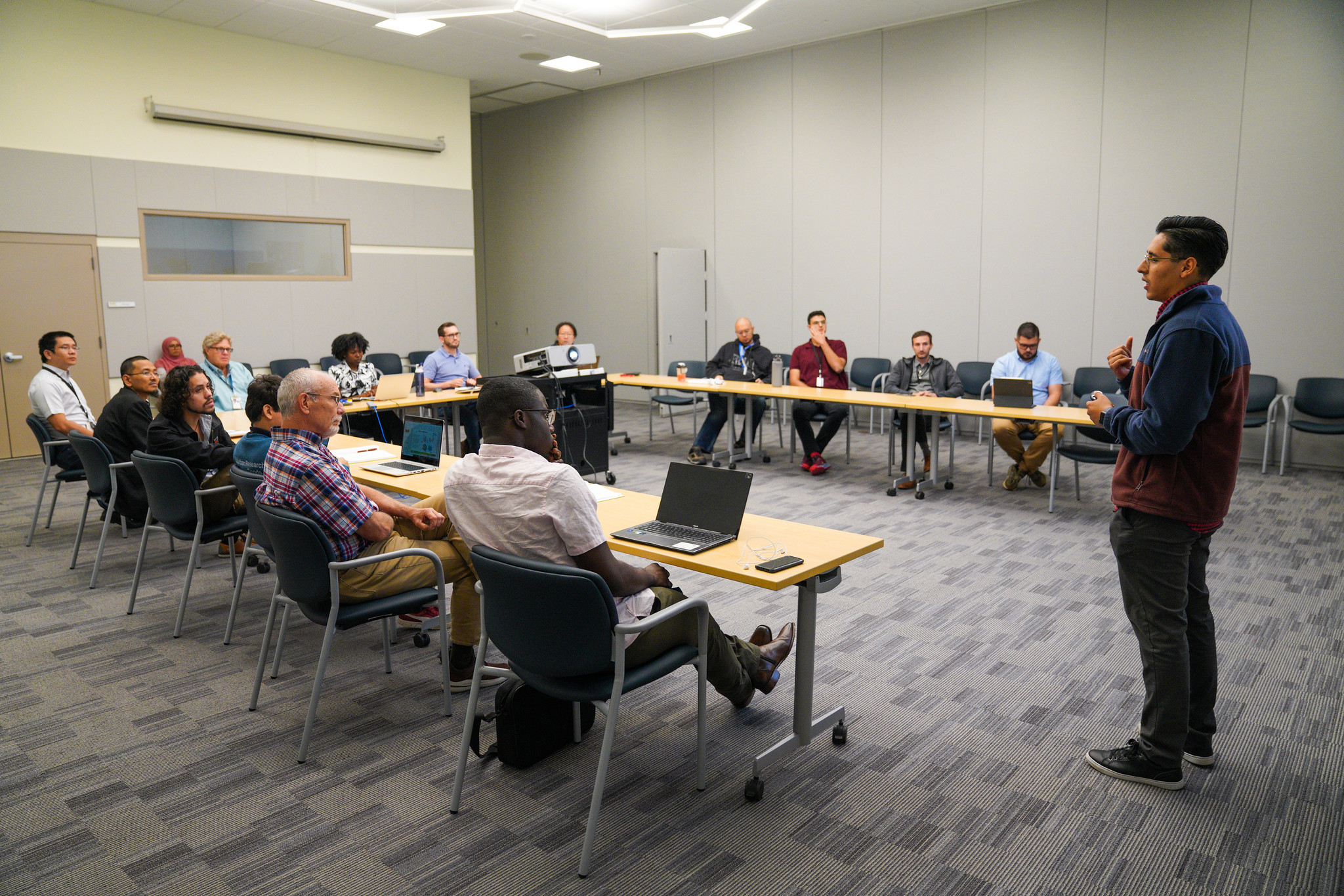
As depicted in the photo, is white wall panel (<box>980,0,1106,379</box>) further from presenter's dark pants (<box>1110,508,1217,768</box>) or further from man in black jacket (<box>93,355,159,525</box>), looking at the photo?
man in black jacket (<box>93,355,159,525</box>)

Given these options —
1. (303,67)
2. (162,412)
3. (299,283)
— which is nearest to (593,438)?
(162,412)

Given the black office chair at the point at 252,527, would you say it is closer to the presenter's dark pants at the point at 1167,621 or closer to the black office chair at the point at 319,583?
the black office chair at the point at 319,583

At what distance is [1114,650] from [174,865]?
3.42 m

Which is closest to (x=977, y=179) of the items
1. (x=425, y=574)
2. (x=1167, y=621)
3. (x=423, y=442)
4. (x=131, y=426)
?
(x=423, y=442)

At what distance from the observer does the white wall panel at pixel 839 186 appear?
9.32 metres

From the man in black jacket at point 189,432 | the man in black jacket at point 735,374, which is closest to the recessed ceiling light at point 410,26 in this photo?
the man in black jacket at point 735,374

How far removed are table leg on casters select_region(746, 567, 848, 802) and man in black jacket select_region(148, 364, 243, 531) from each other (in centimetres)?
281

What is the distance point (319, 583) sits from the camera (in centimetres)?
286

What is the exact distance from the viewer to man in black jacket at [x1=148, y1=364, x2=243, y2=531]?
419 cm

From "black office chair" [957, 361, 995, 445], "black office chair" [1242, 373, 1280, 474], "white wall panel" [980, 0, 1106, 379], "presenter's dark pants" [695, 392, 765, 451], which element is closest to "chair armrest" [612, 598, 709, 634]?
"presenter's dark pants" [695, 392, 765, 451]

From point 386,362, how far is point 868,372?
17.7ft

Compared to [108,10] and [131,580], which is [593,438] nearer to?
[131,580]

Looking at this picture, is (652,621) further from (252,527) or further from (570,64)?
(570,64)

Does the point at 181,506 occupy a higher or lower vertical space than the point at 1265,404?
lower
